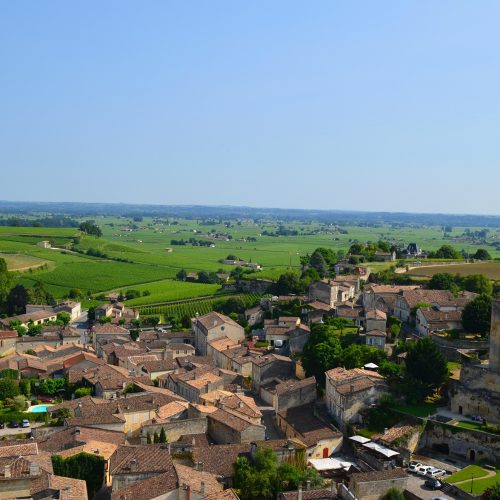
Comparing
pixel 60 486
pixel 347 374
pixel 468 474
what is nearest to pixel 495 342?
pixel 347 374

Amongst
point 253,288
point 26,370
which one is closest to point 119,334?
point 26,370

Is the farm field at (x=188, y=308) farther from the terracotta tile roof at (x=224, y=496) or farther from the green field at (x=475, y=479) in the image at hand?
the terracotta tile roof at (x=224, y=496)

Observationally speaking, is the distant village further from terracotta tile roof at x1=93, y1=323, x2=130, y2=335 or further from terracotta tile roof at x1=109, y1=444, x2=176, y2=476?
terracotta tile roof at x1=93, y1=323, x2=130, y2=335

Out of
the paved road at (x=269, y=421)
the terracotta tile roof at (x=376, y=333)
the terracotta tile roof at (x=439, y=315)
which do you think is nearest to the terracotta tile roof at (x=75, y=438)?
the paved road at (x=269, y=421)

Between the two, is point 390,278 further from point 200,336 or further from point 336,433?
point 336,433

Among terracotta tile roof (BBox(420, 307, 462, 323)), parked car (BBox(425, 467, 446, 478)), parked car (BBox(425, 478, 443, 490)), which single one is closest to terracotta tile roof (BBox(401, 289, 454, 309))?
terracotta tile roof (BBox(420, 307, 462, 323))

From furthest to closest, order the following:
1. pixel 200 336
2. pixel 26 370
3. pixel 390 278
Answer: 1. pixel 390 278
2. pixel 200 336
3. pixel 26 370
